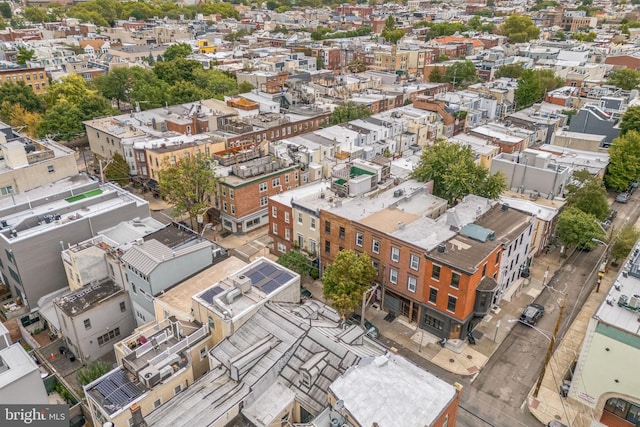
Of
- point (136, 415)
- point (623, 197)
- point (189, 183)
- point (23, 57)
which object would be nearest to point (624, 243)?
point (623, 197)

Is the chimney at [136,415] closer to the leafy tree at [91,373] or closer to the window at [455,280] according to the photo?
the leafy tree at [91,373]

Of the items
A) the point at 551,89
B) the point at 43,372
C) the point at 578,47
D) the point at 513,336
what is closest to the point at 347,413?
the point at 513,336

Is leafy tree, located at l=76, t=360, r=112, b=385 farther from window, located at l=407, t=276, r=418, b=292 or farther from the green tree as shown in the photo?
window, located at l=407, t=276, r=418, b=292

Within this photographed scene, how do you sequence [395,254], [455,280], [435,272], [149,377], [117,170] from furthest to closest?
[117,170]
[395,254]
[435,272]
[455,280]
[149,377]

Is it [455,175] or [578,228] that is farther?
[455,175]

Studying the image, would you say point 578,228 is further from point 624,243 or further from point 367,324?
point 367,324

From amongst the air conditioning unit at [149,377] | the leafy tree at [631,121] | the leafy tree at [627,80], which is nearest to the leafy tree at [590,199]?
the leafy tree at [631,121]

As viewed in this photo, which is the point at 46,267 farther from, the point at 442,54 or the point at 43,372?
the point at 442,54
